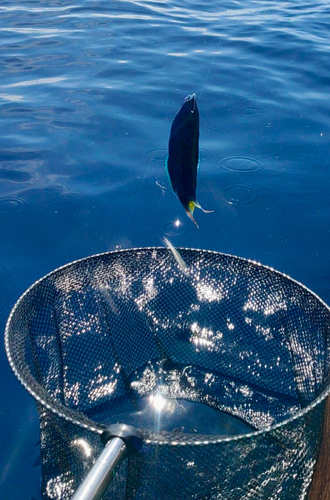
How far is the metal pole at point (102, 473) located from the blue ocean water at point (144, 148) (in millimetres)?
1118

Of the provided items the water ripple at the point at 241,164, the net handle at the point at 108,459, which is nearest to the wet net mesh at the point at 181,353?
the net handle at the point at 108,459

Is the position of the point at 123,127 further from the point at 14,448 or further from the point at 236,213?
the point at 14,448

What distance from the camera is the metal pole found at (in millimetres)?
1479

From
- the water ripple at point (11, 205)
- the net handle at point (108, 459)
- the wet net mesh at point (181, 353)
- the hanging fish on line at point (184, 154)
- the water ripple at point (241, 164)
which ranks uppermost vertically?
the hanging fish on line at point (184, 154)

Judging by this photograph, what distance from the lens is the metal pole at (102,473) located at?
4.85 feet

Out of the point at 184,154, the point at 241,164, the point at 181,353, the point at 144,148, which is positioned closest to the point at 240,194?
the point at 241,164

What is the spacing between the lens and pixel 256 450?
2.09m

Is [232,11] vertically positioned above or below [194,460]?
above

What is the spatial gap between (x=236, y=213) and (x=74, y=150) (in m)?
1.98

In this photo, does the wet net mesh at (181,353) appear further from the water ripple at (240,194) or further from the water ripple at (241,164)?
the water ripple at (241,164)

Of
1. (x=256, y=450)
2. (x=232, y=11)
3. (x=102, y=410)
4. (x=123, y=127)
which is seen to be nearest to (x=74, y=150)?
(x=123, y=127)

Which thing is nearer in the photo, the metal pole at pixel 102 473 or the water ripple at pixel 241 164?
the metal pole at pixel 102 473

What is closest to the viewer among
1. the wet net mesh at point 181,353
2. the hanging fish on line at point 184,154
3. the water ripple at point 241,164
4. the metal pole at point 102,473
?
the metal pole at point 102,473

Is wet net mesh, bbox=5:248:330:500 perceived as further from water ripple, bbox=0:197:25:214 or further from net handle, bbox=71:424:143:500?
water ripple, bbox=0:197:25:214
